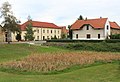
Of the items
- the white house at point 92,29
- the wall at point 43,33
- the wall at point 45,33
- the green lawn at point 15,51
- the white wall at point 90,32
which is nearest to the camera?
the green lawn at point 15,51

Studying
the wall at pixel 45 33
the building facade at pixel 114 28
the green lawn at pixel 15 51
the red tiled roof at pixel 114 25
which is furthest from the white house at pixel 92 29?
the green lawn at pixel 15 51

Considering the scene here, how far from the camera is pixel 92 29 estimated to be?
7269 centimetres

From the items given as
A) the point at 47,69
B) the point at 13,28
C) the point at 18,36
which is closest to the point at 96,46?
the point at 13,28

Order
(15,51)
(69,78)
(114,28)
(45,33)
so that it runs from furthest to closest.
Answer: (45,33)
(114,28)
(15,51)
(69,78)

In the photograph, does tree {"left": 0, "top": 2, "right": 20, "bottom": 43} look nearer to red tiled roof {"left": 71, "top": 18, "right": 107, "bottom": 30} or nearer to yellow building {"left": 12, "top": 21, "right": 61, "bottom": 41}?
red tiled roof {"left": 71, "top": 18, "right": 107, "bottom": 30}

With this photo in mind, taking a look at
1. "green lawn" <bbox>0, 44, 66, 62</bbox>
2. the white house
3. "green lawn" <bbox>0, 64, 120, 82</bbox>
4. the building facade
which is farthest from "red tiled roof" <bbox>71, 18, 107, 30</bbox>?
"green lawn" <bbox>0, 64, 120, 82</bbox>

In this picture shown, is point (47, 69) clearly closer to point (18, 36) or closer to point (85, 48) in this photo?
point (85, 48)

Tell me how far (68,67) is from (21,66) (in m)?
3.77

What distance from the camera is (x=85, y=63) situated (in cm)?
2383

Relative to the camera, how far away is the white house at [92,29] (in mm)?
71000

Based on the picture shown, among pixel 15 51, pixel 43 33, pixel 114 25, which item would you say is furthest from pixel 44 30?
pixel 15 51

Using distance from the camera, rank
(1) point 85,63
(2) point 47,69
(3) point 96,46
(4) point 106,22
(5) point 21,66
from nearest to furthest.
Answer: (2) point 47,69
(5) point 21,66
(1) point 85,63
(3) point 96,46
(4) point 106,22

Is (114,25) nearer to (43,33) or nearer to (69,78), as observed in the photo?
(43,33)

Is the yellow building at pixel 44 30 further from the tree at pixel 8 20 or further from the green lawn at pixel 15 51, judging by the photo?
the green lawn at pixel 15 51
